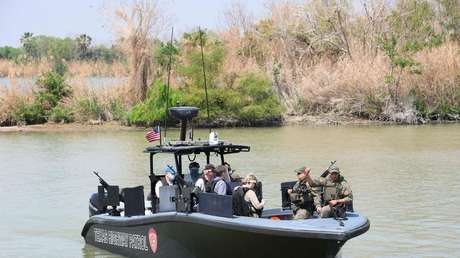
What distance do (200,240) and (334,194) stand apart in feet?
5.96

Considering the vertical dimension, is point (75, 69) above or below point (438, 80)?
above

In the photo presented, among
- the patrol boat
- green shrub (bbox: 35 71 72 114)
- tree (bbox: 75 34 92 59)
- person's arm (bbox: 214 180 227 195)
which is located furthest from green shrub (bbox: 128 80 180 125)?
tree (bbox: 75 34 92 59)

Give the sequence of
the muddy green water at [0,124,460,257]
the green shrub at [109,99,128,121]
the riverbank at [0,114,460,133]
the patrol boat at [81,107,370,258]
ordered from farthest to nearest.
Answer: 1. the green shrub at [109,99,128,121]
2. the riverbank at [0,114,460,133]
3. the muddy green water at [0,124,460,257]
4. the patrol boat at [81,107,370,258]

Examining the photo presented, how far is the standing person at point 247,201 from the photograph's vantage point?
12562 millimetres

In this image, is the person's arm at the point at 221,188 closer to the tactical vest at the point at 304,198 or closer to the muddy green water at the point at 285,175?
the tactical vest at the point at 304,198

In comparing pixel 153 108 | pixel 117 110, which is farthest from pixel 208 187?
pixel 117 110

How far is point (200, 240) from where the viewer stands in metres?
12.7

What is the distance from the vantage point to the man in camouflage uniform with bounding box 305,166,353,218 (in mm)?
12445

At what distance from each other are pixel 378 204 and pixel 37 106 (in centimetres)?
2399

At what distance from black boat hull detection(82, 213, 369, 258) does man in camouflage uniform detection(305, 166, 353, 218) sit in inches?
20.3

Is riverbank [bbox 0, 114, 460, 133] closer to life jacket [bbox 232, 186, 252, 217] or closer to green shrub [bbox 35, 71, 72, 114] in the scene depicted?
green shrub [bbox 35, 71, 72, 114]

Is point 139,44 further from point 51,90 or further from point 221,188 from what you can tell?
point 221,188

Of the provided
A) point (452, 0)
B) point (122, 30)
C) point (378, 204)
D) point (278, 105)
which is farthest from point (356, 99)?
point (378, 204)

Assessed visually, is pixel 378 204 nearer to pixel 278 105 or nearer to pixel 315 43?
pixel 278 105
